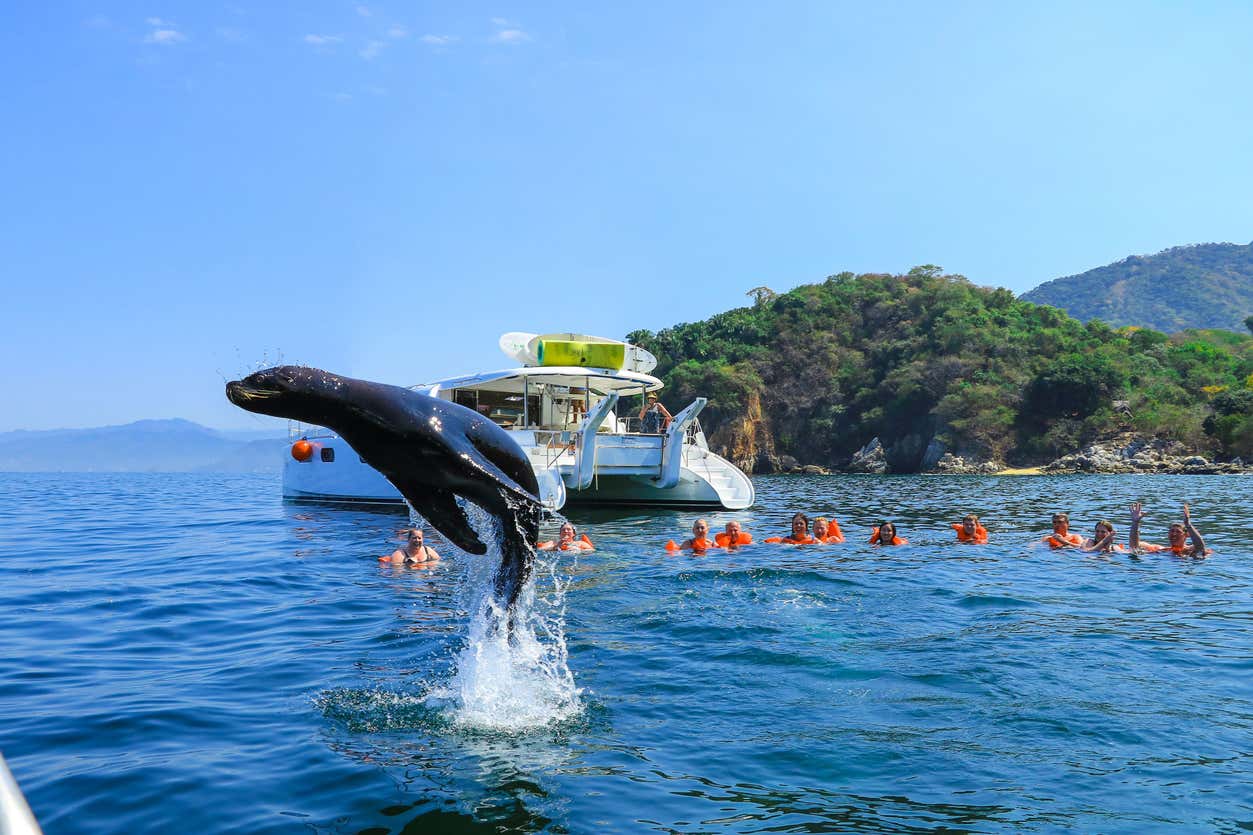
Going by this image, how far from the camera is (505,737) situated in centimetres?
650

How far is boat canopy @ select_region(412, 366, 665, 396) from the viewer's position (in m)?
24.0

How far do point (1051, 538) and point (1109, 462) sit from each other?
38991mm

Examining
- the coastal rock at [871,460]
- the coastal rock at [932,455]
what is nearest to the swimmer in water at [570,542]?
the coastal rock at [932,455]

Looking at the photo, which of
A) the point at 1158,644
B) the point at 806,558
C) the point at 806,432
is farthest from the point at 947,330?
the point at 1158,644

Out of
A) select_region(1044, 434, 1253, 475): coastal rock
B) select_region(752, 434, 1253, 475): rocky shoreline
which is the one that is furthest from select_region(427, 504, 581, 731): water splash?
select_region(1044, 434, 1253, 475): coastal rock

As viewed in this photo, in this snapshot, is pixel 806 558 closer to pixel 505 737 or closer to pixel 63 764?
pixel 505 737

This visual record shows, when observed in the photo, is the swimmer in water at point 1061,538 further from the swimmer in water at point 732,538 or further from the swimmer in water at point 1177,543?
the swimmer in water at point 732,538

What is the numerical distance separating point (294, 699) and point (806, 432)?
6424 centimetres

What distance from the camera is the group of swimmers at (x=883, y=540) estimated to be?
1493cm

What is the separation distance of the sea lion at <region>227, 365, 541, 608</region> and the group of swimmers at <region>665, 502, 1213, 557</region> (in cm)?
982

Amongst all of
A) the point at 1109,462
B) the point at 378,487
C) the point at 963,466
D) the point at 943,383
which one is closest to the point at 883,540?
the point at 378,487

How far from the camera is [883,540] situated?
56.0ft

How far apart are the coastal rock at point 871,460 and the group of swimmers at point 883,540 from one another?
149 feet

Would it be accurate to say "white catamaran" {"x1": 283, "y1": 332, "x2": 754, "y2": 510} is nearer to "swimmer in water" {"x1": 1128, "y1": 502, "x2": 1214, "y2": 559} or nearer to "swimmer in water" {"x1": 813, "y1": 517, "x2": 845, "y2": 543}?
"swimmer in water" {"x1": 813, "y1": 517, "x2": 845, "y2": 543}
